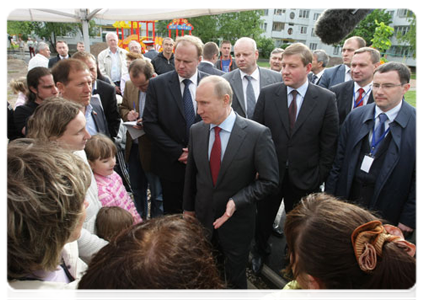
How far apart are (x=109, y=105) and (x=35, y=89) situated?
836mm

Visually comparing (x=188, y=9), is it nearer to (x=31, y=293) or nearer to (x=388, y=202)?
(x=388, y=202)

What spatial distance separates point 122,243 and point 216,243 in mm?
1804

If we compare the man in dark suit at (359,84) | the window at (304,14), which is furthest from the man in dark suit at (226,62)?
the window at (304,14)

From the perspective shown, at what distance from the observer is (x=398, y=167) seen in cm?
231

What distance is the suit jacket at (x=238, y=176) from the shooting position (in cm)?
218

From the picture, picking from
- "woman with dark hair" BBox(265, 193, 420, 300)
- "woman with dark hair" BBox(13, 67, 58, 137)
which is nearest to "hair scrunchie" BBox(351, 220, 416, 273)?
"woman with dark hair" BBox(265, 193, 420, 300)

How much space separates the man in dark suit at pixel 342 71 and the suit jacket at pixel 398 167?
2069 millimetres

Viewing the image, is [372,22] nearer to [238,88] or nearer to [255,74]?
[255,74]

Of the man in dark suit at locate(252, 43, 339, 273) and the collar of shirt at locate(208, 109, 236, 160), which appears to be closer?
the collar of shirt at locate(208, 109, 236, 160)

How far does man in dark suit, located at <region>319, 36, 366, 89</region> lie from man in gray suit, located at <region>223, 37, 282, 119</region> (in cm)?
127

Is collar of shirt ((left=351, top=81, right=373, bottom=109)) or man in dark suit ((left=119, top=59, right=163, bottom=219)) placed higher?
collar of shirt ((left=351, top=81, right=373, bottom=109))

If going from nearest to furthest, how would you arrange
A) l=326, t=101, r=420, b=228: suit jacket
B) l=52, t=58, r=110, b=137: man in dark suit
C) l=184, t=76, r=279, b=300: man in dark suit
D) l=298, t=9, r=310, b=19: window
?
l=184, t=76, r=279, b=300: man in dark suit
l=326, t=101, r=420, b=228: suit jacket
l=52, t=58, r=110, b=137: man in dark suit
l=298, t=9, r=310, b=19: window

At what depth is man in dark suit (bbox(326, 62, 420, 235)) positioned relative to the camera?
230 cm

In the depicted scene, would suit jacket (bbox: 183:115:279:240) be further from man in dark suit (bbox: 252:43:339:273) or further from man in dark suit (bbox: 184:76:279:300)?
man in dark suit (bbox: 252:43:339:273)
